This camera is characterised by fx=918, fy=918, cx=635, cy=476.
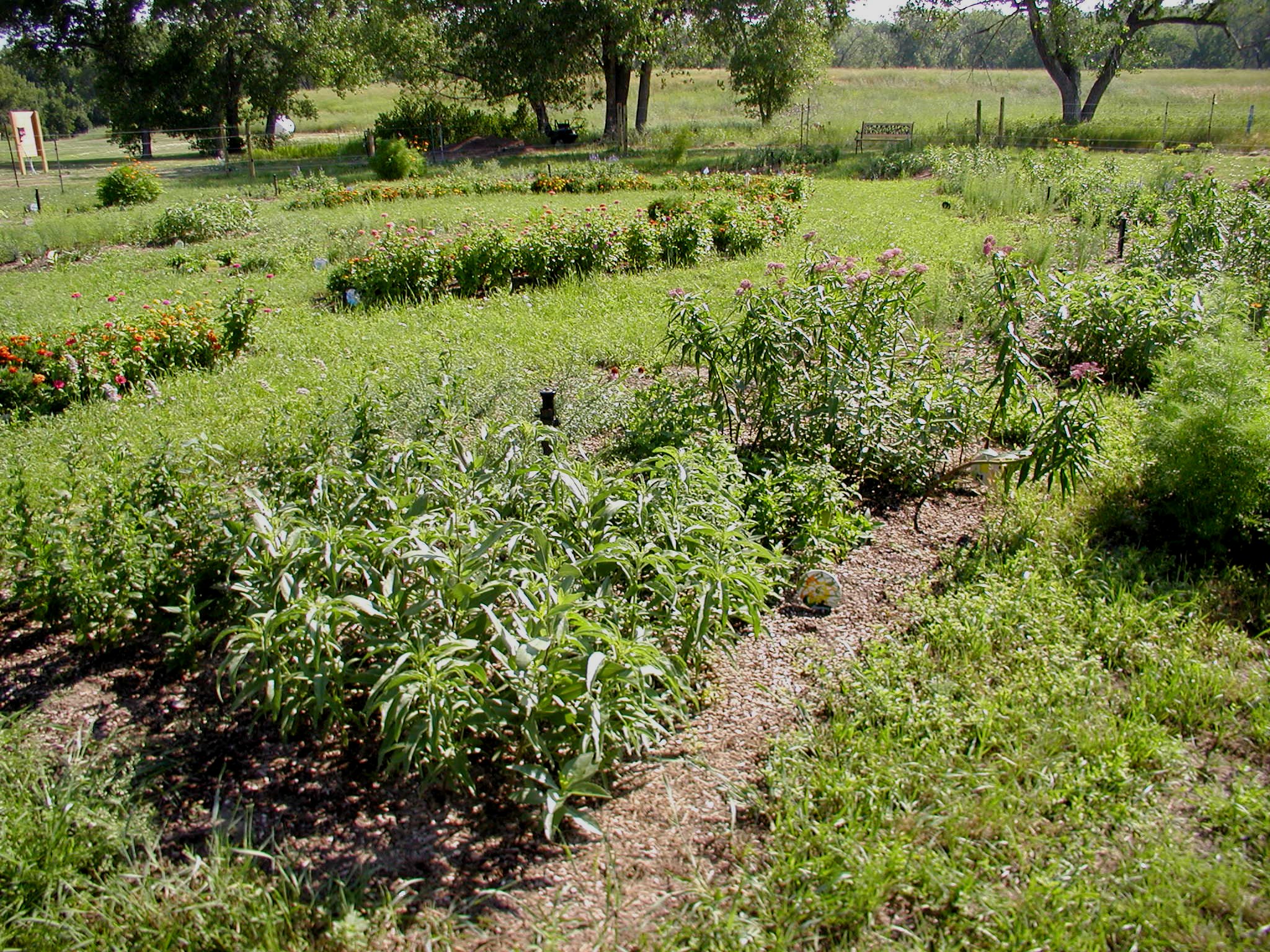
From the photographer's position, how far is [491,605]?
2689 millimetres

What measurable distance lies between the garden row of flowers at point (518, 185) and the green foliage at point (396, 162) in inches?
29.6

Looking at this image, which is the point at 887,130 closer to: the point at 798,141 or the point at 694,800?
the point at 798,141

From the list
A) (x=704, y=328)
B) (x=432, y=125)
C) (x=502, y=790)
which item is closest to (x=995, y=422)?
(x=704, y=328)

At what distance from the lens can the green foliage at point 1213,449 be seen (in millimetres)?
3596

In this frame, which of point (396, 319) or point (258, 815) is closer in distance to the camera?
point (258, 815)

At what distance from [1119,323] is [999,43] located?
79.7m

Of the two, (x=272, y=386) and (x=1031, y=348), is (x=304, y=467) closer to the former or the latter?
(x=272, y=386)

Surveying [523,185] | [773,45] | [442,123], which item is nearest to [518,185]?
[523,185]

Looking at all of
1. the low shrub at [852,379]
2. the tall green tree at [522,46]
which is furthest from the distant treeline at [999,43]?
the low shrub at [852,379]

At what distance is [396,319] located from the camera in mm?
7523

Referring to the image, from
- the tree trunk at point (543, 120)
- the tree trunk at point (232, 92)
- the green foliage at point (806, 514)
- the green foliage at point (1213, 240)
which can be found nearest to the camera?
the green foliage at point (806, 514)

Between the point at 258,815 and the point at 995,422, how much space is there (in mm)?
3811

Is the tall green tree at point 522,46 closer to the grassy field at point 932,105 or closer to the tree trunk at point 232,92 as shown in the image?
the grassy field at point 932,105

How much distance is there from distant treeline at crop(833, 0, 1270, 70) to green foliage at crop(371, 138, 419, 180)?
58.3ft
